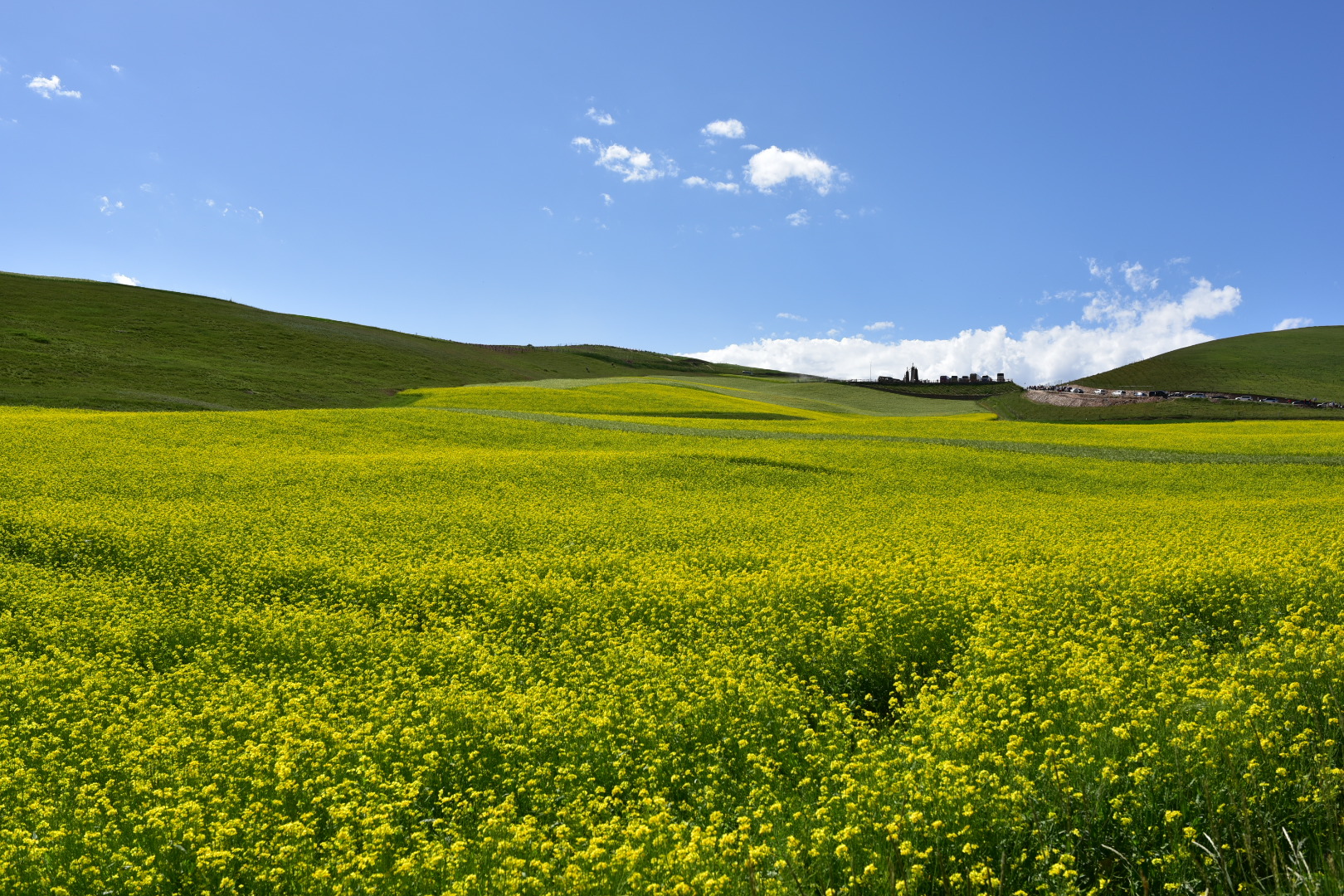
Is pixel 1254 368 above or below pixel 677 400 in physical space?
above

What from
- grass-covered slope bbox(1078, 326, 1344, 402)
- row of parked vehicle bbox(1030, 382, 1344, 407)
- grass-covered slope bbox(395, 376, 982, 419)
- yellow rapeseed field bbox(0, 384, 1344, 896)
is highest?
grass-covered slope bbox(1078, 326, 1344, 402)

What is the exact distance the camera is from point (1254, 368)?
7306 centimetres

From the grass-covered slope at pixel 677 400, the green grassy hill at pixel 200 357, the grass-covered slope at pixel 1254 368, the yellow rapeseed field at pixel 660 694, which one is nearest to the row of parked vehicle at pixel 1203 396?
the grass-covered slope at pixel 1254 368

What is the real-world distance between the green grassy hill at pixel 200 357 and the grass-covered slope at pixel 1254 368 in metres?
66.5

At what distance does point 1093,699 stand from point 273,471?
24.5 meters

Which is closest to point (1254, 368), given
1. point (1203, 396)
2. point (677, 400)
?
point (1203, 396)

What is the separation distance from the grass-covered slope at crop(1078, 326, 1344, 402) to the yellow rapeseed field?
54.4 meters

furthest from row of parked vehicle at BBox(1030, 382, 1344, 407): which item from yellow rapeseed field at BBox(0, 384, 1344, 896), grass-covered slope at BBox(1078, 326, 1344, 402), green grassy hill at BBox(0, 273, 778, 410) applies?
green grassy hill at BBox(0, 273, 778, 410)

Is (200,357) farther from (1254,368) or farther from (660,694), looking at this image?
(1254,368)

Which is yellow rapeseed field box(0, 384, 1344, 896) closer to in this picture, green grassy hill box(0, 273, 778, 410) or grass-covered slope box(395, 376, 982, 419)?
green grassy hill box(0, 273, 778, 410)

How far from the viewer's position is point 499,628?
12492mm

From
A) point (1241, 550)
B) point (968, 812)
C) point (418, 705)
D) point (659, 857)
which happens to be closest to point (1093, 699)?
point (968, 812)

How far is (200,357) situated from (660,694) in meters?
71.7

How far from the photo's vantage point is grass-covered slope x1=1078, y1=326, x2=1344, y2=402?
6550 centimetres
